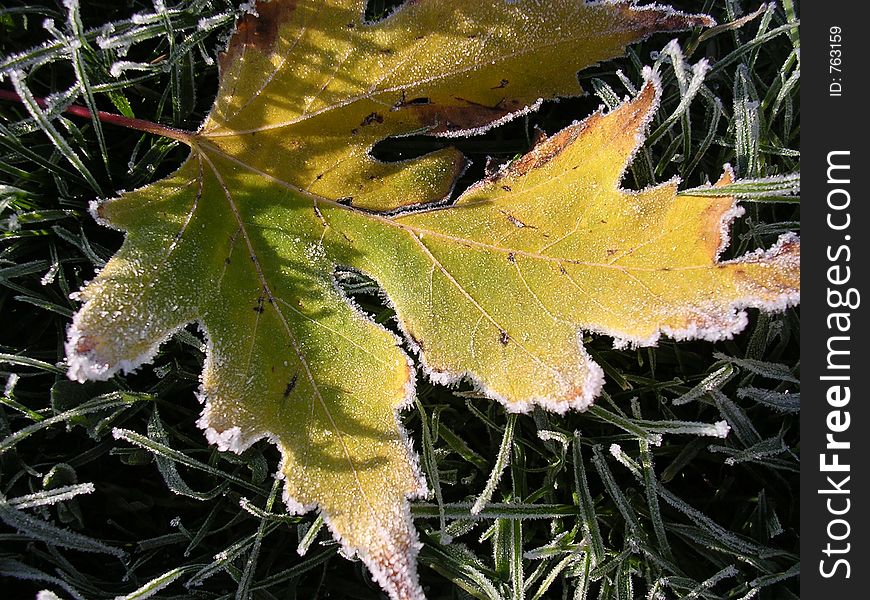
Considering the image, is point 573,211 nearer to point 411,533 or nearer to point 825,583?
point 411,533

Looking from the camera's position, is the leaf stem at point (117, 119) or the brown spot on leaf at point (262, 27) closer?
the brown spot on leaf at point (262, 27)

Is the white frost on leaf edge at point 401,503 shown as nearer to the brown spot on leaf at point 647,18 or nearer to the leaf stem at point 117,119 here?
the leaf stem at point 117,119

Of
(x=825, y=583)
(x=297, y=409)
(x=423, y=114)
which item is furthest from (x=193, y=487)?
(x=825, y=583)

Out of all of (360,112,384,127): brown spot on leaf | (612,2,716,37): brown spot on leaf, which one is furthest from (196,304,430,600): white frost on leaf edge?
(612,2,716,37): brown spot on leaf

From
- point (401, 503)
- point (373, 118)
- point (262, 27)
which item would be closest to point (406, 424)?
point (401, 503)

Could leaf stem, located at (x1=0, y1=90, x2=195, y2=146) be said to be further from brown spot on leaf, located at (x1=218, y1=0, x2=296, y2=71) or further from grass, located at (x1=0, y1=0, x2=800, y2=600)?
brown spot on leaf, located at (x1=218, y1=0, x2=296, y2=71)

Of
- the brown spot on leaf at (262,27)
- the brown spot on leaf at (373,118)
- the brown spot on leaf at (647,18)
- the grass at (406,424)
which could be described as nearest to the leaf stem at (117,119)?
the grass at (406,424)

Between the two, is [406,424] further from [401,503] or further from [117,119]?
[117,119]

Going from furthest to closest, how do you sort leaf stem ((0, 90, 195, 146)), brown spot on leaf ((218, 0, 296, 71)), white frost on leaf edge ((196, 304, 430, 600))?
leaf stem ((0, 90, 195, 146)) → brown spot on leaf ((218, 0, 296, 71)) → white frost on leaf edge ((196, 304, 430, 600))
